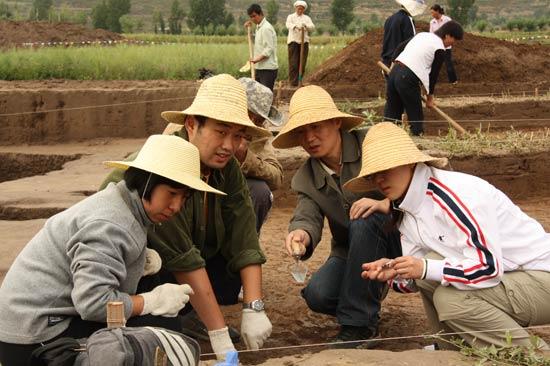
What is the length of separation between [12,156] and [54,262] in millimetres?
7086

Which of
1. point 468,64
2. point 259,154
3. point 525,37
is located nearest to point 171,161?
point 259,154

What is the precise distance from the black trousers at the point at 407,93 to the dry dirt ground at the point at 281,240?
4.84 feet

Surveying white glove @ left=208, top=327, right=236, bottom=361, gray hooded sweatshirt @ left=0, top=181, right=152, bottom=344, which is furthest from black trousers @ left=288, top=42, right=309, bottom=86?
gray hooded sweatshirt @ left=0, top=181, right=152, bottom=344

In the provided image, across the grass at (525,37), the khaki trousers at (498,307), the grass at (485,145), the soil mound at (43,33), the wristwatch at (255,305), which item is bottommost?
the grass at (525,37)

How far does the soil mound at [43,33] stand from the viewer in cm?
2297

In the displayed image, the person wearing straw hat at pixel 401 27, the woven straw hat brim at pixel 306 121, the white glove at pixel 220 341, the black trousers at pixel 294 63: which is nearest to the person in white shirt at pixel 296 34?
the black trousers at pixel 294 63

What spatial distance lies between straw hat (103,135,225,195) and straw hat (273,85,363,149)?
3.18 feet

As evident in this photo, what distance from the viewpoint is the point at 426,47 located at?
9.62 metres

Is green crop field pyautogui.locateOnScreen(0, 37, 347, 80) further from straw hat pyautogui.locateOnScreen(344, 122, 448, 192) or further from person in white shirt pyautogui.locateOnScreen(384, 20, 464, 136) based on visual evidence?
straw hat pyautogui.locateOnScreen(344, 122, 448, 192)

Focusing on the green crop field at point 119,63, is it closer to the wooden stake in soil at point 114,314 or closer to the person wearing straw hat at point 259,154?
the person wearing straw hat at point 259,154

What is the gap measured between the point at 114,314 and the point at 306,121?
5.15 feet

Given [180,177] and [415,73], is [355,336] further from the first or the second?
[415,73]

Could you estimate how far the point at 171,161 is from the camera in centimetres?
359

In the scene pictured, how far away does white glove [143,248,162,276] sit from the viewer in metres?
3.84
